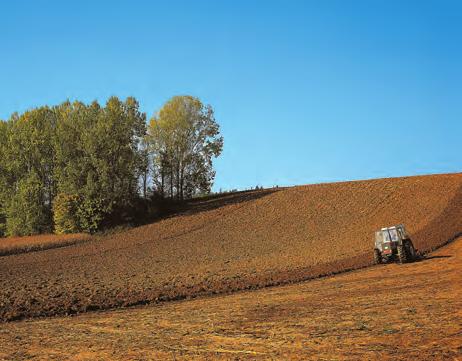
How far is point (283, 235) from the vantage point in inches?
1836

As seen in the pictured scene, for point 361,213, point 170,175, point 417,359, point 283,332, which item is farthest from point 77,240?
point 417,359

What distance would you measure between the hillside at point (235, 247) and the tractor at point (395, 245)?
2.01m

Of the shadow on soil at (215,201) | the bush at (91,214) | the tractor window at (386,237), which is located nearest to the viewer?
the tractor window at (386,237)

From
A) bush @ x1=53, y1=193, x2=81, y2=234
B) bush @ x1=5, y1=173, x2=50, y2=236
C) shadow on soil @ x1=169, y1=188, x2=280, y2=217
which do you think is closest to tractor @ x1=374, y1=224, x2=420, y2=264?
shadow on soil @ x1=169, y1=188, x2=280, y2=217

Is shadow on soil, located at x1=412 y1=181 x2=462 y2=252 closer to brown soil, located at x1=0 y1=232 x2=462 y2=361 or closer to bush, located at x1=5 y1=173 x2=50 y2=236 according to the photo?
brown soil, located at x1=0 y1=232 x2=462 y2=361

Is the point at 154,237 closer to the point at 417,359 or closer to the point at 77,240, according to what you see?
the point at 77,240

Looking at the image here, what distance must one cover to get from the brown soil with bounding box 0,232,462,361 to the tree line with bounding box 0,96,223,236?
115 feet

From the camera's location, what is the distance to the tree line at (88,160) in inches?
2176

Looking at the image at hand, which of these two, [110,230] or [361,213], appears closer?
[361,213]

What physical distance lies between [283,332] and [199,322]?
345cm

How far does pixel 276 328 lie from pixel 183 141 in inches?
2125

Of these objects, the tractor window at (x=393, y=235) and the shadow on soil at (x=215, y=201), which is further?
the shadow on soil at (x=215, y=201)

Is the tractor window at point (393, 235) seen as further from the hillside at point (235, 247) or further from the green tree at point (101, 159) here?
the green tree at point (101, 159)

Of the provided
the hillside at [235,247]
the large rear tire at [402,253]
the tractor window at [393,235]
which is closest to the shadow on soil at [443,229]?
the hillside at [235,247]
